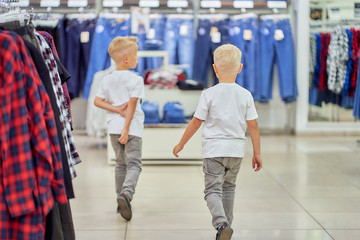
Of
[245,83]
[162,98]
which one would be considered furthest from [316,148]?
[162,98]

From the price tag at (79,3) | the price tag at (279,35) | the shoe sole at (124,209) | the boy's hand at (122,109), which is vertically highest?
the price tag at (79,3)

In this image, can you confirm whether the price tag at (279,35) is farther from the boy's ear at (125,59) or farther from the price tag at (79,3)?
the boy's ear at (125,59)

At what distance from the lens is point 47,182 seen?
1.83 m

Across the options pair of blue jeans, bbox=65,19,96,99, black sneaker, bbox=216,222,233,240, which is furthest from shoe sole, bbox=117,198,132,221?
pair of blue jeans, bbox=65,19,96,99

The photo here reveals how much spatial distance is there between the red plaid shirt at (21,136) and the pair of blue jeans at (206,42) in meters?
5.70

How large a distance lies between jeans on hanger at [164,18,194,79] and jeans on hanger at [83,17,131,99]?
580 mm

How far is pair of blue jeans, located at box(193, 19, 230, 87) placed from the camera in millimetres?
7449

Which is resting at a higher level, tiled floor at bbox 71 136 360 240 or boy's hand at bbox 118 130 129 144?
boy's hand at bbox 118 130 129 144

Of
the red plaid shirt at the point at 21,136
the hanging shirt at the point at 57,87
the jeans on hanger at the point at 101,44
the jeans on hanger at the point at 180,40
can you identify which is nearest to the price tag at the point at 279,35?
the jeans on hanger at the point at 180,40

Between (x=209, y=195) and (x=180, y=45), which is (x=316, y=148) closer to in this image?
(x=180, y=45)

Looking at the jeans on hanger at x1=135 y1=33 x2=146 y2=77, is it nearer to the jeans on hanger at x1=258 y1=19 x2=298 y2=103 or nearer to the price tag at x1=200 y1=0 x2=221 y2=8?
the price tag at x1=200 y1=0 x2=221 y2=8

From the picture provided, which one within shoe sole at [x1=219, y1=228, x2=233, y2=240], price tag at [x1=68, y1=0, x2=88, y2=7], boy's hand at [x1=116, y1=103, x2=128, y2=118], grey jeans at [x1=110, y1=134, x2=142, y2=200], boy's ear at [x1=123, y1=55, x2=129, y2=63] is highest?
price tag at [x1=68, y1=0, x2=88, y2=7]

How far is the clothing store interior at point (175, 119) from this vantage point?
1827mm

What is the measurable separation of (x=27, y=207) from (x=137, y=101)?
1.76 m
